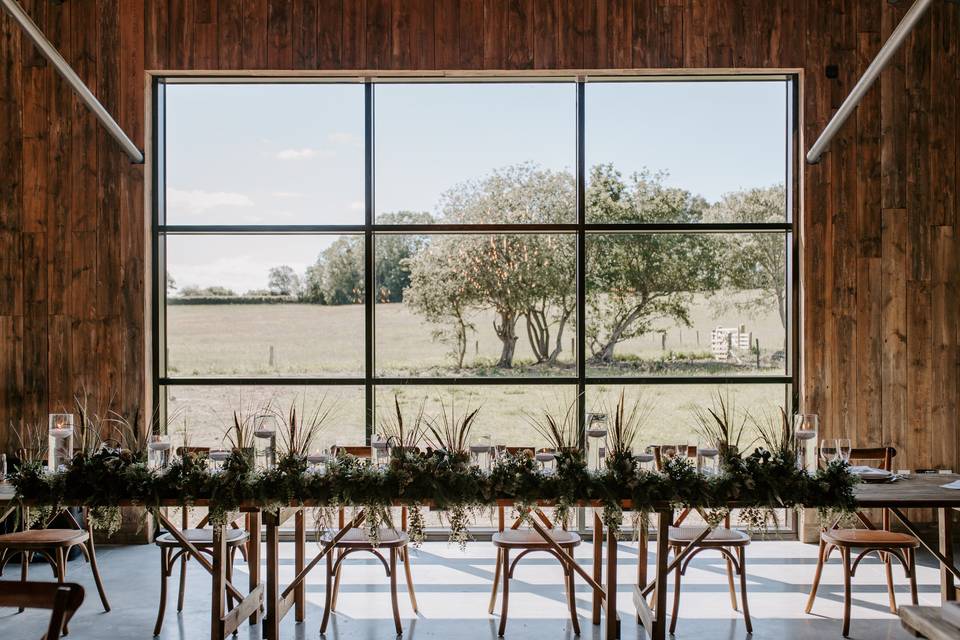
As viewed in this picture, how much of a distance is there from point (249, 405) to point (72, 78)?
2.53 meters

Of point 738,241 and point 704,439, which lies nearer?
point 704,439

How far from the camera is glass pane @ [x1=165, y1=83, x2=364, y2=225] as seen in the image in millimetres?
5922

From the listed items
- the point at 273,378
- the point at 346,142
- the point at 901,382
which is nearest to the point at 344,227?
the point at 346,142

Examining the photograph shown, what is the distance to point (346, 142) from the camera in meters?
5.93

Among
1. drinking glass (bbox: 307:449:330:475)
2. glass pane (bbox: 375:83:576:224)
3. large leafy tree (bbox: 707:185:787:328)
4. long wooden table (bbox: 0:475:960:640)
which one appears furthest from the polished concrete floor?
glass pane (bbox: 375:83:576:224)

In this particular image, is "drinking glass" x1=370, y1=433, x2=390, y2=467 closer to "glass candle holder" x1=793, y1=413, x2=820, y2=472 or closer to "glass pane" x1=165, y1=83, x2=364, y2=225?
"glass candle holder" x1=793, y1=413, x2=820, y2=472

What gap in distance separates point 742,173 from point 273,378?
12.6 ft

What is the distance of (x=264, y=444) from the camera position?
3799 millimetres

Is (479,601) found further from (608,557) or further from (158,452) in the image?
(158,452)

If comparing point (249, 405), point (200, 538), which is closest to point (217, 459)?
point (200, 538)

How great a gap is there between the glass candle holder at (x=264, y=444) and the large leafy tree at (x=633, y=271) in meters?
2.82

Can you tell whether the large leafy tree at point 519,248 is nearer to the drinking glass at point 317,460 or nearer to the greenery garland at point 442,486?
the drinking glass at point 317,460

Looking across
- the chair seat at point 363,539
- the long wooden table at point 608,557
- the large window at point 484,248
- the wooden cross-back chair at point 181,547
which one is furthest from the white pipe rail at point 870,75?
the wooden cross-back chair at point 181,547

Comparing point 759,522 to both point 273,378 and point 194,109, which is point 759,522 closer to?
point 273,378
